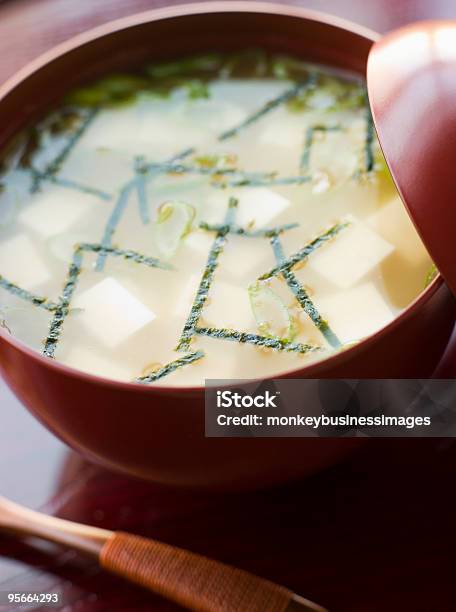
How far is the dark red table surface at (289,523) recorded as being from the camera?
3.04 feet

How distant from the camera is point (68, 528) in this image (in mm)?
966

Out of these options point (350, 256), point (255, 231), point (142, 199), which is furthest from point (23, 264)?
point (350, 256)

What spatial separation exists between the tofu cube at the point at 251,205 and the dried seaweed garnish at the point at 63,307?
6.9 inches

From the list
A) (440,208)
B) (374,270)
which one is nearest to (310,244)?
(374,270)

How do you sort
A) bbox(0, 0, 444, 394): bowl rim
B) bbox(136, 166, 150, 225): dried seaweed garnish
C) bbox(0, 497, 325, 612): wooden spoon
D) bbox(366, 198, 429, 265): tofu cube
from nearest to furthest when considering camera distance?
bbox(0, 0, 444, 394): bowl rim → bbox(0, 497, 325, 612): wooden spoon → bbox(366, 198, 429, 265): tofu cube → bbox(136, 166, 150, 225): dried seaweed garnish

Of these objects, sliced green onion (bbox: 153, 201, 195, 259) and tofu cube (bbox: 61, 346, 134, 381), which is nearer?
tofu cube (bbox: 61, 346, 134, 381)

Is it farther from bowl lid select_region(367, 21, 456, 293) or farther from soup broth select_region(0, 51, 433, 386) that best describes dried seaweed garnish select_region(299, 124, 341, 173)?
bowl lid select_region(367, 21, 456, 293)

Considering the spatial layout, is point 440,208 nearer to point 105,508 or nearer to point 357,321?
point 357,321

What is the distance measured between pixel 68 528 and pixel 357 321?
16.1 inches

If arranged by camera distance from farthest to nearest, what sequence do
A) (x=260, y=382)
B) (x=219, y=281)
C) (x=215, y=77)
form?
(x=215, y=77), (x=219, y=281), (x=260, y=382)

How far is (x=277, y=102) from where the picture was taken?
1234 millimetres

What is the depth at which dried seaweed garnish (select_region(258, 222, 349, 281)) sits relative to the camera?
991mm

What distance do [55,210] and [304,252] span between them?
13.6 inches

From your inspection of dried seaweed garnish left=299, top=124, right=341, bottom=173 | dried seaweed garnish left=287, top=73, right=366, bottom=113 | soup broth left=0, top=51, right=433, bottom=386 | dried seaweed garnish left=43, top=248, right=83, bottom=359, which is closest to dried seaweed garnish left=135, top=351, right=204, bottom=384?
soup broth left=0, top=51, right=433, bottom=386
